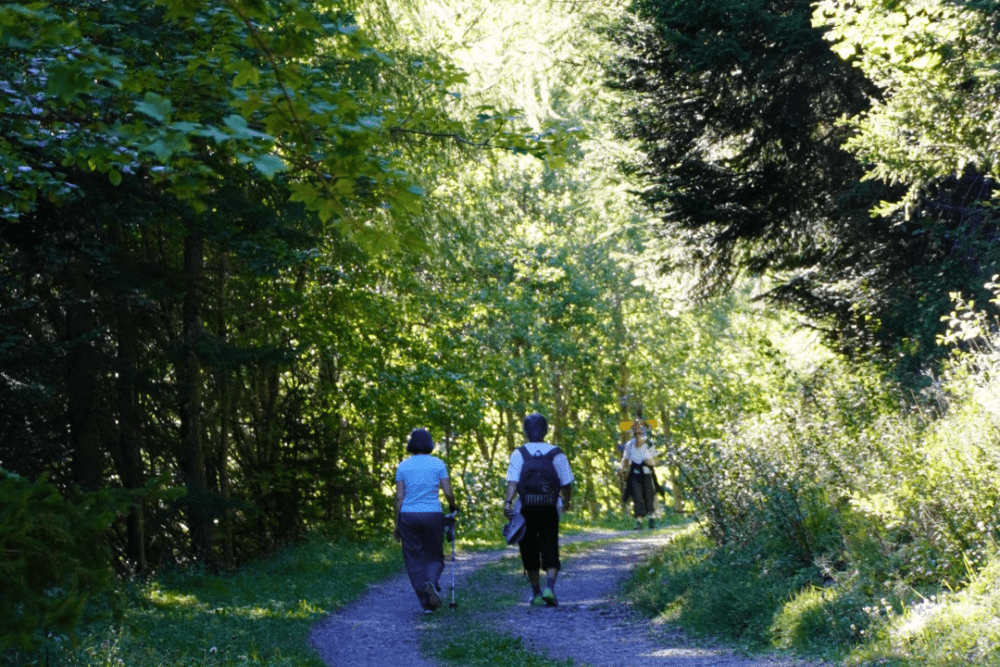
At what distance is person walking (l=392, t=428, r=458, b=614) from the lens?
35.9ft

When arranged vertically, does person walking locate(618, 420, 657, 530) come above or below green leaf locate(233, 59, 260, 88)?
below

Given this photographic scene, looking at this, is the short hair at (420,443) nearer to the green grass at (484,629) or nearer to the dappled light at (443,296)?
the dappled light at (443,296)

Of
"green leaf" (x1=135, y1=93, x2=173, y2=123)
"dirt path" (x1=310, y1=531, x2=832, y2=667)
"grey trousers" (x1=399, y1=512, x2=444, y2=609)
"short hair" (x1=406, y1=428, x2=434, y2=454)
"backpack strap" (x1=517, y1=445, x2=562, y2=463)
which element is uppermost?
"green leaf" (x1=135, y1=93, x2=173, y2=123)

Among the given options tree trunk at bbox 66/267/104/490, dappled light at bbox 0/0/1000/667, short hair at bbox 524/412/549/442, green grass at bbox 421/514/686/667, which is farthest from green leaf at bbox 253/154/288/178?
tree trunk at bbox 66/267/104/490

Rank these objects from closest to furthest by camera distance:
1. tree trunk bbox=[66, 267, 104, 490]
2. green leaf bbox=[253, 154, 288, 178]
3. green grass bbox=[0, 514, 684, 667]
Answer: green leaf bbox=[253, 154, 288, 178]
green grass bbox=[0, 514, 684, 667]
tree trunk bbox=[66, 267, 104, 490]

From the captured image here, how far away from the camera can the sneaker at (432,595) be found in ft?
35.6

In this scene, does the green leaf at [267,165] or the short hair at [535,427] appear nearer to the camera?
the green leaf at [267,165]

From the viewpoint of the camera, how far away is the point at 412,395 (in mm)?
18109

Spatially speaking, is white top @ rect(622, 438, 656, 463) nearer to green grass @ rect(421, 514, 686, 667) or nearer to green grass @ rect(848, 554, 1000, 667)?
green grass @ rect(421, 514, 686, 667)

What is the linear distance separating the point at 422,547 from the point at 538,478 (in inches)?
58.4

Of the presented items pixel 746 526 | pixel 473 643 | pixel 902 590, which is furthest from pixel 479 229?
pixel 902 590

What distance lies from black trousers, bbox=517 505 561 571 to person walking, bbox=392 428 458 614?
2.79 feet

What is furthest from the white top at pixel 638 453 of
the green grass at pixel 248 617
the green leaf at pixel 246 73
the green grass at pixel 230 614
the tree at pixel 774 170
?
the green leaf at pixel 246 73

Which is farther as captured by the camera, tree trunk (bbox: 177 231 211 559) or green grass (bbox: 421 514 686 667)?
tree trunk (bbox: 177 231 211 559)
